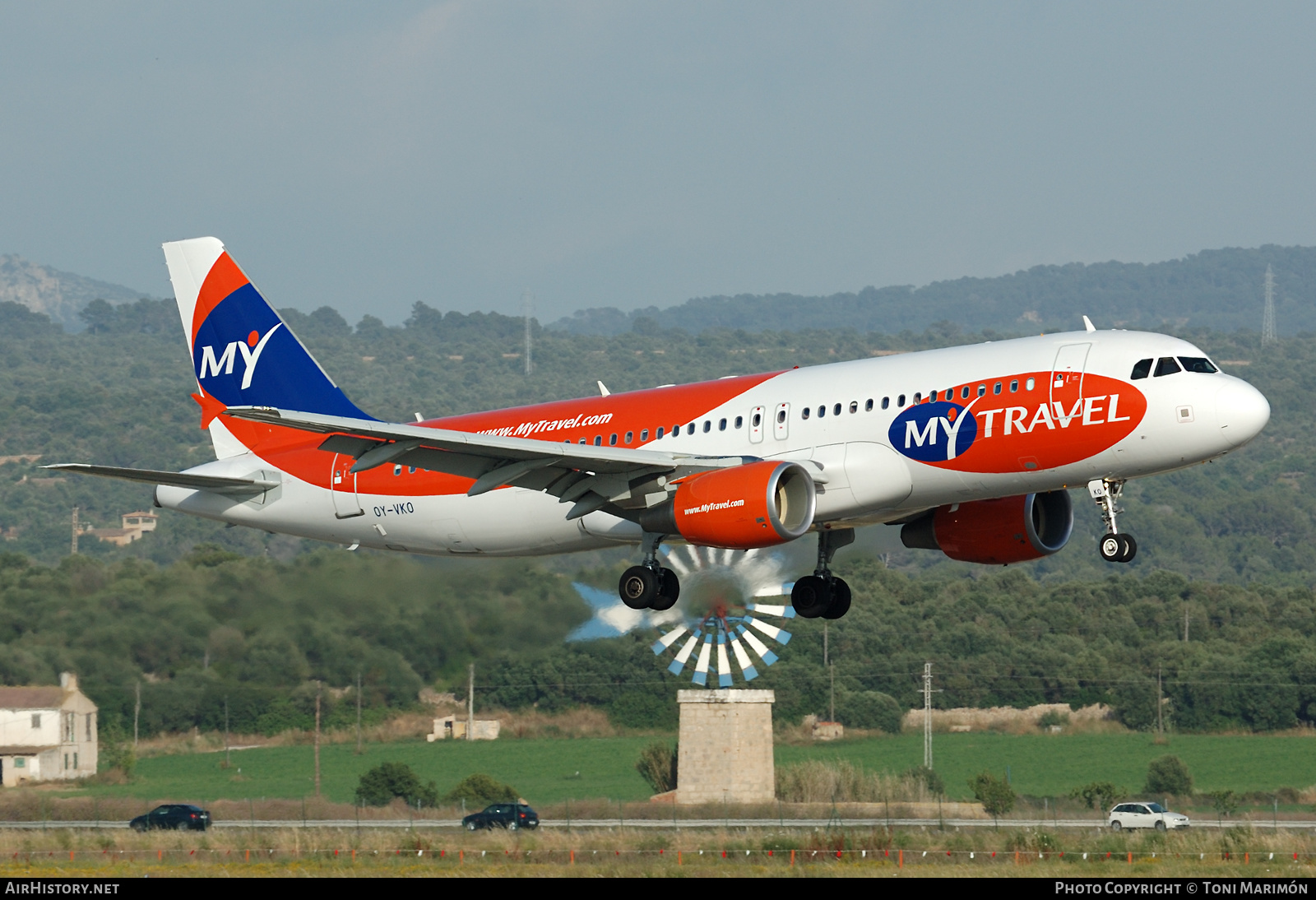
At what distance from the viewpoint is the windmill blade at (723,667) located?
69.4m

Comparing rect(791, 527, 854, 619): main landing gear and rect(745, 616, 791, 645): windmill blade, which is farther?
rect(745, 616, 791, 645): windmill blade

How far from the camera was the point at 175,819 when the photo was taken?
6184 centimetres

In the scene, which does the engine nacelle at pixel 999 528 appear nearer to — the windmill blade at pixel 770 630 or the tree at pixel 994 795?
the windmill blade at pixel 770 630

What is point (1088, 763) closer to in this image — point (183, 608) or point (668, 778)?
point (668, 778)

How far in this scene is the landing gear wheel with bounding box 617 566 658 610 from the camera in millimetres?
40562

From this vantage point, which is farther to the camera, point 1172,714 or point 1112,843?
point 1172,714

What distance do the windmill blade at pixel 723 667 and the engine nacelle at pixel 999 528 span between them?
74.3 ft

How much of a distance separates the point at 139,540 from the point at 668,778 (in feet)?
361

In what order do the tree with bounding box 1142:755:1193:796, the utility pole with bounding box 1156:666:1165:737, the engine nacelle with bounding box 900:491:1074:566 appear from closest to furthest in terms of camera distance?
the engine nacelle with bounding box 900:491:1074:566
the tree with bounding box 1142:755:1193:796
the utility pole with bounding box 1156:666:1165:737

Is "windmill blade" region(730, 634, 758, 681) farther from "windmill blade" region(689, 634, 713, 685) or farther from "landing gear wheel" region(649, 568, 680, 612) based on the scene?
"landing gear wheel" region(649, 568, 680, 612)

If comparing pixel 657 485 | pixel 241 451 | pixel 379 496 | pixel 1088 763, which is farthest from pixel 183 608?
pixel 1088 763

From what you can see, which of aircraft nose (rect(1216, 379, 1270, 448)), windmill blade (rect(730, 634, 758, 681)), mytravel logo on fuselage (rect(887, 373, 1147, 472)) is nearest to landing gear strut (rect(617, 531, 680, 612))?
mytravel logo on fuselage (rect(887, 373, 1147, 472))

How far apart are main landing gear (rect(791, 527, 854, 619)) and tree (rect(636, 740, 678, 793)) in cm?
3728

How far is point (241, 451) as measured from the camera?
156 ft
